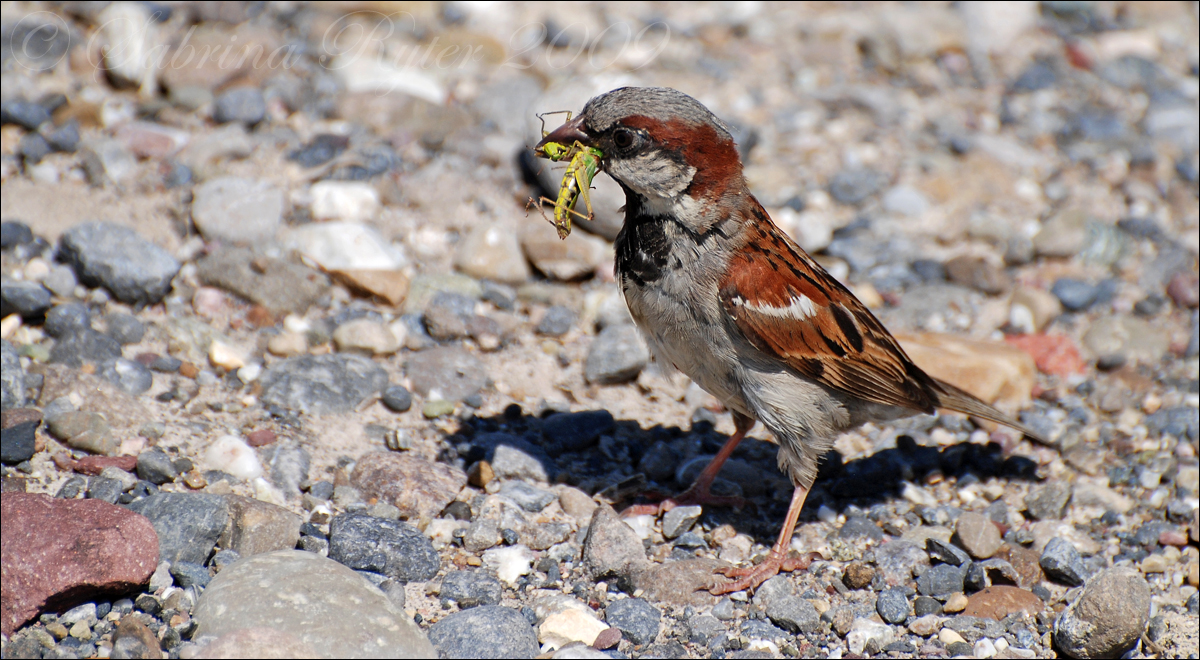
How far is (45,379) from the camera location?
4.84 metres

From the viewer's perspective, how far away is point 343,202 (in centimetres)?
658

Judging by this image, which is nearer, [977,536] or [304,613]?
[304,613]

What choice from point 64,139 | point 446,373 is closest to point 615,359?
point 446,373

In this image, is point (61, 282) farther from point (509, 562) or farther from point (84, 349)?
point (509, 562)

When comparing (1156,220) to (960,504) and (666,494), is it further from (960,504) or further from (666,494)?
(666,494)

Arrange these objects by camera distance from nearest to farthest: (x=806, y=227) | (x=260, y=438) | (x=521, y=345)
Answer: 1. (x=260, y=438)
2. (x=521, y=345)
3. (x=806, y=227)

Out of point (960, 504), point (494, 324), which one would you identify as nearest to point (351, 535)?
point (494, 324)

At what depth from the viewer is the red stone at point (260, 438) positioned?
4820 millimetres

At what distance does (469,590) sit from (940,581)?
2.20 meters

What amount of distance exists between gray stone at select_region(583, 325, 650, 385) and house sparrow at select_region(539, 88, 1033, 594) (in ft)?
3.48

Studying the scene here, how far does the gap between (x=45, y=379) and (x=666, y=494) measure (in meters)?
3.17

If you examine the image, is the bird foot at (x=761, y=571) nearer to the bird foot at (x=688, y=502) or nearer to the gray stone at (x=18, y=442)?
the bird foot at (x=688, y=502)

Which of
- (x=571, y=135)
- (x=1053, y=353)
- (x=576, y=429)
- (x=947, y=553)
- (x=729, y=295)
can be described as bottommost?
(x=576, y=429)

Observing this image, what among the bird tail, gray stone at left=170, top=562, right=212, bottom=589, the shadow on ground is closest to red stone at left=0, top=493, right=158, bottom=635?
gray stone at left=170, top=562, right=212, bottom=589
